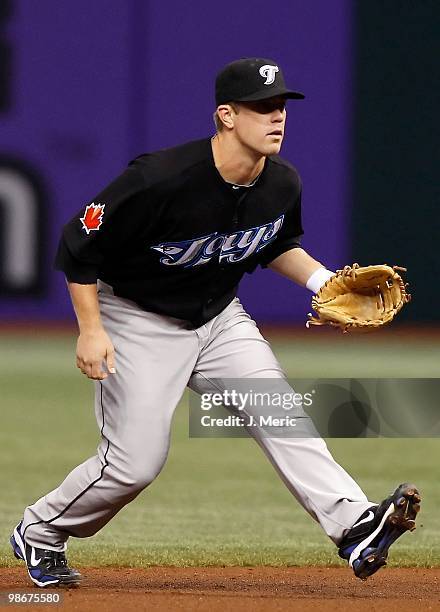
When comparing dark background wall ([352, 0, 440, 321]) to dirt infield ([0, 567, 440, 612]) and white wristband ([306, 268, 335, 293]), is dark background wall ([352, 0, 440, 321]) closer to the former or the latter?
dirt infield ([0, 567, 440, 612])

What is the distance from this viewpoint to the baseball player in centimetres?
457

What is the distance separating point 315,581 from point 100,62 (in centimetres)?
990

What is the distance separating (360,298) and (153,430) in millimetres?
864

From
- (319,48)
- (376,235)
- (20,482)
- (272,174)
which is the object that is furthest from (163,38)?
(272,174)

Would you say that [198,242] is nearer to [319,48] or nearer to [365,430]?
[365,430]

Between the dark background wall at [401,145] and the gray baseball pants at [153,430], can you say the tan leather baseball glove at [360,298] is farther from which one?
the dark background wall at [401,145]

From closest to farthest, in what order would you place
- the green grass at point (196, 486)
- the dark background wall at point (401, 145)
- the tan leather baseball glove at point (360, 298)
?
the tan leather baseball glove at point (360, 298), the green grass at point (196, 486), the dark background wall at point (401, 145)

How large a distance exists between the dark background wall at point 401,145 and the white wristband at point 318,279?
9640 mm

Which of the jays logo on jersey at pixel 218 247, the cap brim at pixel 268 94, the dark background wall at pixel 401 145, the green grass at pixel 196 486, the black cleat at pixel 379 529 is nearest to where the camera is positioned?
the black cleat at pixel 379 529

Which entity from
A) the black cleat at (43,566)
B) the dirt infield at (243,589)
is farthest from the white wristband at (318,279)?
the black cleat at (43,566)

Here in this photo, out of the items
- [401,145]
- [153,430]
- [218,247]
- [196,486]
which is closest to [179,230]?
[218,247]

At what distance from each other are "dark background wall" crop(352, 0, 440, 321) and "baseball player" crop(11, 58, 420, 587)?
982 cm

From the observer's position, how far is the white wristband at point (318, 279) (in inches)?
194

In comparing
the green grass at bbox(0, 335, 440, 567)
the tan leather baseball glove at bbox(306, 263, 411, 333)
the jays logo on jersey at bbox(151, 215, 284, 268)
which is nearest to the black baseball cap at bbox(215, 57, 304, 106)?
the jays logo on jersey at bbox(151, 215, 284, 268)
